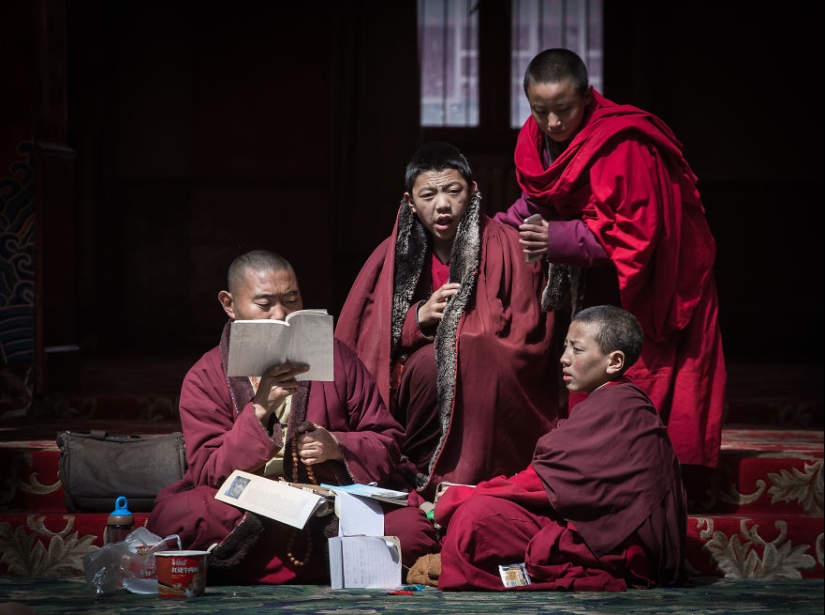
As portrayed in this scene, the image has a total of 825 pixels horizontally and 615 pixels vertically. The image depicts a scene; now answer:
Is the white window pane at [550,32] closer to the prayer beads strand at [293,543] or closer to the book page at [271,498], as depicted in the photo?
the prayer beads strand at [293,543]

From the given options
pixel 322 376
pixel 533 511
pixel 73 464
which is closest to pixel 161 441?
pixel 73 464

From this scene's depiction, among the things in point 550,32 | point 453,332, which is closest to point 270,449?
point 453,332

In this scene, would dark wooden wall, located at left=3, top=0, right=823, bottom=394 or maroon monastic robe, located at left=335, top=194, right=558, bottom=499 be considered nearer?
maroon monastic robe, located at left=335, top=194, right=558, bottom=499

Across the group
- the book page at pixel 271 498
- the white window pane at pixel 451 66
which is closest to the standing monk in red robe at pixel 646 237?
the book page at pixel 271 498

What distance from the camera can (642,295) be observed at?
3.91 meters

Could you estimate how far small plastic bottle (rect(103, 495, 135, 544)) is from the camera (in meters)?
3.56

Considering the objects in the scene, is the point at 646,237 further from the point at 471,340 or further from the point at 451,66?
the point at 451,66

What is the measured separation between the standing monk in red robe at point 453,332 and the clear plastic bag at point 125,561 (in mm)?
896

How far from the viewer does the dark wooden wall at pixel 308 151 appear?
8648 mm

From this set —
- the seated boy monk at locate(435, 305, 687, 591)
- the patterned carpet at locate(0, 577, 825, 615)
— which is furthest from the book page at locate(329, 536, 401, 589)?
the seated boy monk at locate(435, 305, 687, 591)

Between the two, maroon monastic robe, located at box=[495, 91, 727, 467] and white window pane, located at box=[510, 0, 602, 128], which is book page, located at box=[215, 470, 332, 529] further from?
white window pane, located at box=[510, 0, 602, 128]

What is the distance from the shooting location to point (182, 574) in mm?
3291

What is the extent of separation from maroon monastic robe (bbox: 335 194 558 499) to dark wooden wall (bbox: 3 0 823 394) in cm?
440

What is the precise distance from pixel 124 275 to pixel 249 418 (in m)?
5.58
